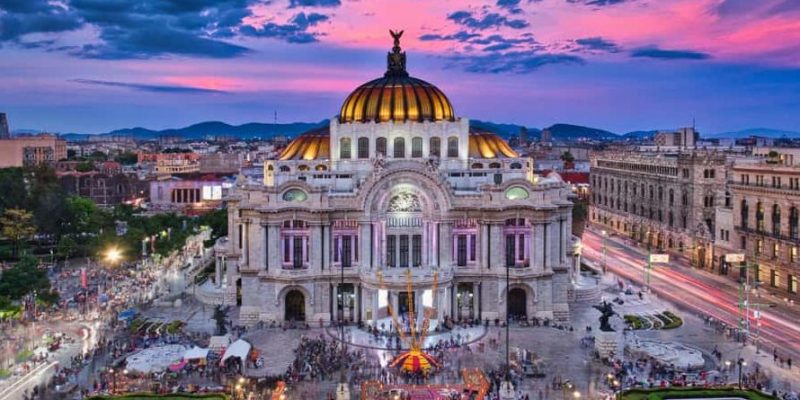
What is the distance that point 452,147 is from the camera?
243ft

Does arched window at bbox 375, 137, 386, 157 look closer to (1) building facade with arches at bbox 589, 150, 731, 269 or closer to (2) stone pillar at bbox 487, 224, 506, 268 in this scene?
(2) stone pillar at bbox 487, 224, 506, 268

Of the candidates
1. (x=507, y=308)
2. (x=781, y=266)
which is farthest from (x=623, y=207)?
(x=507, y=308)

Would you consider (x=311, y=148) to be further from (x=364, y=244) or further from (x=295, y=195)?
(x=364, y=244)

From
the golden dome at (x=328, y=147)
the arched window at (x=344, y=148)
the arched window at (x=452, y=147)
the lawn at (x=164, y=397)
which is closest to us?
the lawn at (x=164, y=397)

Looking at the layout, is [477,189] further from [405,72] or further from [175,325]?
[175,325]

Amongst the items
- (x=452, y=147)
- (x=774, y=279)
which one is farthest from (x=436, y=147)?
(x=774, y=279)

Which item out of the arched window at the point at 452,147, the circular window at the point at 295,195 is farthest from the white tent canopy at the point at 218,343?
the arched window at the point at 452,147

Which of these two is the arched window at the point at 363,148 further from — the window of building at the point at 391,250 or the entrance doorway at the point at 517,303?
the entrance doorway at the point at 517,303

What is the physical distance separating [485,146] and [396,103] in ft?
32.5

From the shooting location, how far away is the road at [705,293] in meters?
58.7

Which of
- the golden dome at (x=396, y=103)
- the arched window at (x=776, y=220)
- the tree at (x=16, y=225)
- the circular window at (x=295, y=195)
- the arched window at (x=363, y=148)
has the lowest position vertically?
the tree at (x=16, y=225)

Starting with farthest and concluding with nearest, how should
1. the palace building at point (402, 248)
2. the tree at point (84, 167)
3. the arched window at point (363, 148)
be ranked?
1. the tree at point (84, 167)
2. the arched window at point (363, 148)
3. the palace building at point (402, 248)

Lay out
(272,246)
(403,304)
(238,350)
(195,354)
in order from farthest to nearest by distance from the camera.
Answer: (272,246) → (403,304) → (195,354) → (238,350)

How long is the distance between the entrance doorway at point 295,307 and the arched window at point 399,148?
16.8 m
